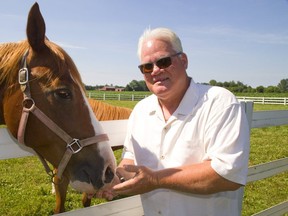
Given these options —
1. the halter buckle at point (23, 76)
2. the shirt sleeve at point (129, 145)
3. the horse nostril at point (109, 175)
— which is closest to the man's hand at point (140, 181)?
the horse nostril at point (109, 175)

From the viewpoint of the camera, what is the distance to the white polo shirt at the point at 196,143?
1862 millimetres

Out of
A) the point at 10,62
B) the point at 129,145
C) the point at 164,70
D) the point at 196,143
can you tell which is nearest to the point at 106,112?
the point at 129,145

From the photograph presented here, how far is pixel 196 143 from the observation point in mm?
2018

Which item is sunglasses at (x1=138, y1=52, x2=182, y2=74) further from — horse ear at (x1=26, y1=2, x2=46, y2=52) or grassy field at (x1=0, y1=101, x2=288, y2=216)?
grassy field at (x1=0, y1=101, x2=288, y2=216)

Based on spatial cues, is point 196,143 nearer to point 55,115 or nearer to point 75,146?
point 75,146

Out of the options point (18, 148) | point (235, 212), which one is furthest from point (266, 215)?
point (18, 148)

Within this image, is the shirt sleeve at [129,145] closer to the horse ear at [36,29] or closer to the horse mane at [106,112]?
the horse ear at [36,29]

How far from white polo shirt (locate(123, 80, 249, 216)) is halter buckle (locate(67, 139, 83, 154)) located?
45 centimetres

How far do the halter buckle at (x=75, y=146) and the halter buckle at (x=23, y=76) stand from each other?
1.72ft

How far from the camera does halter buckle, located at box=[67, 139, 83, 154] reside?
78.6 inches

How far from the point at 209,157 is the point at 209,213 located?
1.41ft

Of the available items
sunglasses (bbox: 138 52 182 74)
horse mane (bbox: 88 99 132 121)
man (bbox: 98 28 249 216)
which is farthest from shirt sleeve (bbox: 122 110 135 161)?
horse mane (bbox: 88 99 132 121)

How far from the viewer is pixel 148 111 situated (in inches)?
90.6

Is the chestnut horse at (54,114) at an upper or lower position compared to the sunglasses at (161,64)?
lower
